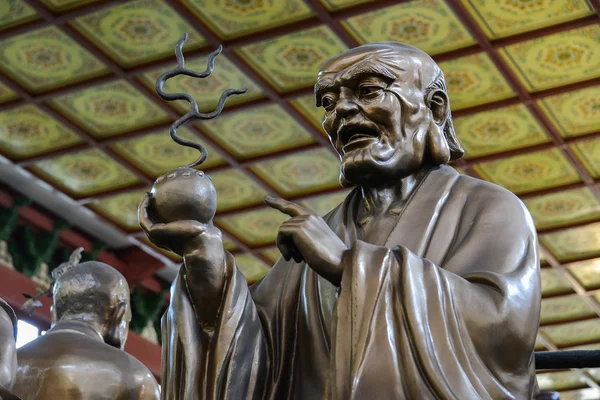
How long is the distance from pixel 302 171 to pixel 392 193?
24.9 feet

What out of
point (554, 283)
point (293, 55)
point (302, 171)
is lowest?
point (293, 55)

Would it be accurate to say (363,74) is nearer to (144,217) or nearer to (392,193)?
(392,193)

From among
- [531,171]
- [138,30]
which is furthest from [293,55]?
[531,171]

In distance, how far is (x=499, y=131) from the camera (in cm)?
970

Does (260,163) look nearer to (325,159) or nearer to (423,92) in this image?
(325,159)

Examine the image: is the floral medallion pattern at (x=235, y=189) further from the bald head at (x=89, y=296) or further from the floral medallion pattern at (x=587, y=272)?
the bald head at (x=89, y=296)

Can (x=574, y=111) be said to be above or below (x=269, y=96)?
above

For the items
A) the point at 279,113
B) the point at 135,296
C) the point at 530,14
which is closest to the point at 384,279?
the point at 530,14

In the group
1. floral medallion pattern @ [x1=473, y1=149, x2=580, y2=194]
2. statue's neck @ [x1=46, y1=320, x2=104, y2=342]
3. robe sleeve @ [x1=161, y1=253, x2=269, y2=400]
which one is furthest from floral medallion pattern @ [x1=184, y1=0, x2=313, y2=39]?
robe sleeve @ [x1=161, y1=253, x2=269, y2=400]

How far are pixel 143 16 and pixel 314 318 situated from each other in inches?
229

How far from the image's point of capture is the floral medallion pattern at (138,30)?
26.7ft

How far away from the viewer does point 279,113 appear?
946 centimetres

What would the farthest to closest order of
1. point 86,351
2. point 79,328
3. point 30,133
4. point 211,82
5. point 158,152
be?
point 158,152, point 30,133, point 211,82, point 79,328, point 86,351

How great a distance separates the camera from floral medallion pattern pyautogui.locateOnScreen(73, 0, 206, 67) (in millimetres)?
8125
